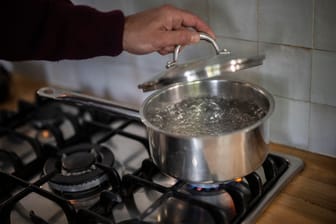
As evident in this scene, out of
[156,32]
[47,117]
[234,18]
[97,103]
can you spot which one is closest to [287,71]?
[234,18]

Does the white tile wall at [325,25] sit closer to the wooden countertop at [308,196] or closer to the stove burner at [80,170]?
the wooden countertop at [308,196]

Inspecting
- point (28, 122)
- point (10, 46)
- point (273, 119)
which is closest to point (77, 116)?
point (28, 122)

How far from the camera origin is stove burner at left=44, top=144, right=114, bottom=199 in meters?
0.88

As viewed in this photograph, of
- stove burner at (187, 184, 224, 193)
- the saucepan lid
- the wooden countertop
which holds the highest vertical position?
the saucepan lid

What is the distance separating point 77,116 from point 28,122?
0.38 ft

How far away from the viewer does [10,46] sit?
811 millimetres

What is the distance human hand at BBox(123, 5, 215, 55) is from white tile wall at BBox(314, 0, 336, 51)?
0.67 ft

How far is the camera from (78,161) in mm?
931

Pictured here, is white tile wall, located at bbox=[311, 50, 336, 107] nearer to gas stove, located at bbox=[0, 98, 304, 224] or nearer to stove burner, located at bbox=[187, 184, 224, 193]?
gas stove, located at bbox=[0, 98, 304, 224]

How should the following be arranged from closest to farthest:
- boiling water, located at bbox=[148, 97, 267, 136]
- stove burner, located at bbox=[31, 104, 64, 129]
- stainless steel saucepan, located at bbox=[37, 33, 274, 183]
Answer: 1. stainless steel saucepan, located at bbox=[37, 33, 274, 183]
2. boiling water, located at bbox=[148, 97, 267, 136]
3. stove burner, located at bbox=[31, 104, 64, 129]

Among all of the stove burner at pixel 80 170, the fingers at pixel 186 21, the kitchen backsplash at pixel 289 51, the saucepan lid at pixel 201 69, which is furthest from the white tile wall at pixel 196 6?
the stove burner at pixel 80 170

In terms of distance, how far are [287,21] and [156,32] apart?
233 millimetres

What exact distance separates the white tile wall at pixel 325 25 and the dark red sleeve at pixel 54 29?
13.0 inches

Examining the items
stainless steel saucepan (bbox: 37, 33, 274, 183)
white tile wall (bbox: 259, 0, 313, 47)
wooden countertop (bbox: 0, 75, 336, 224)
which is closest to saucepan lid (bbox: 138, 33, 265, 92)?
stainless steel saucepan (bbox: 37, 33, 274, 183)
